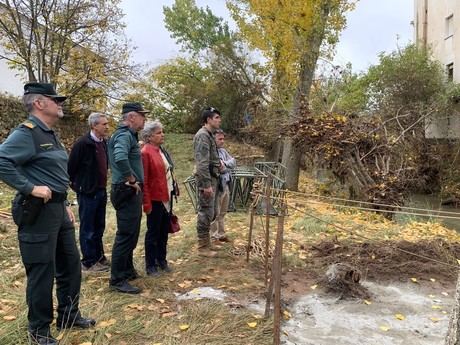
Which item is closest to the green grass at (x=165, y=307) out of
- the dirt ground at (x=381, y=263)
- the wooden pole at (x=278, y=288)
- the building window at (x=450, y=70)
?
the wooden pole at (x=278, y=288)

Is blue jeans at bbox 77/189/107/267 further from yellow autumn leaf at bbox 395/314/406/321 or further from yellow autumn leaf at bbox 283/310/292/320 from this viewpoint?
yellow autumn leaf at bbox 395/314/406/321

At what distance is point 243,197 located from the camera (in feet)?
30.5

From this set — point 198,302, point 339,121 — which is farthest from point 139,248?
point 339,121

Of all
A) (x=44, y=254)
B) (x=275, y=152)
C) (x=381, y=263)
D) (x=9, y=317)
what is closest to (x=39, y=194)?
(x=44, y=254)

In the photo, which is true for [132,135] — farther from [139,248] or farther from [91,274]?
[139,248]

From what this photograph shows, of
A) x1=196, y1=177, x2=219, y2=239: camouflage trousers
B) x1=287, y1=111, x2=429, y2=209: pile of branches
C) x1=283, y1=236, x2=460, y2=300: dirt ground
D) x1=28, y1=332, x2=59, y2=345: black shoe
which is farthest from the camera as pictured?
x1=287, y1=111, x2=429, y2=209: pile of branches

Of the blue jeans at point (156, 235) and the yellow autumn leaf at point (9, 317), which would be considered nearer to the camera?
the yellow autumn leaf at point (9, 317)

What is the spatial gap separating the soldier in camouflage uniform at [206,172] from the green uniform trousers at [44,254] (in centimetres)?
216

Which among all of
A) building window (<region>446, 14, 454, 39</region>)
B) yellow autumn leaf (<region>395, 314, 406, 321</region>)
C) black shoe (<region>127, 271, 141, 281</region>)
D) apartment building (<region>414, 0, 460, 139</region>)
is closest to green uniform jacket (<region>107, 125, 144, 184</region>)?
black shoe (<region>127, 271, 141, 281</region>)

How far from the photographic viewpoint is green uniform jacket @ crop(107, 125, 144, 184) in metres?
4.03

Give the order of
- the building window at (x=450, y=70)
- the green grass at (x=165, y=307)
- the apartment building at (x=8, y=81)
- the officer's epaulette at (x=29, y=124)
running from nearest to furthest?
the officer's epaulette at (x=29, y=124) < the green grass at (x=165, y=307) < the apartment building at (x=8, y=81) < the building window at (x=450, y=70)

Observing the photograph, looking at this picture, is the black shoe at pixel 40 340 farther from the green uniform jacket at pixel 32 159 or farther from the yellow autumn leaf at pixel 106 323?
the green uniform jacket at pixel 32 159

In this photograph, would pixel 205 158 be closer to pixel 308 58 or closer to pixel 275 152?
pixel 308 58

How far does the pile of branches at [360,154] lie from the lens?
32.0 ft
